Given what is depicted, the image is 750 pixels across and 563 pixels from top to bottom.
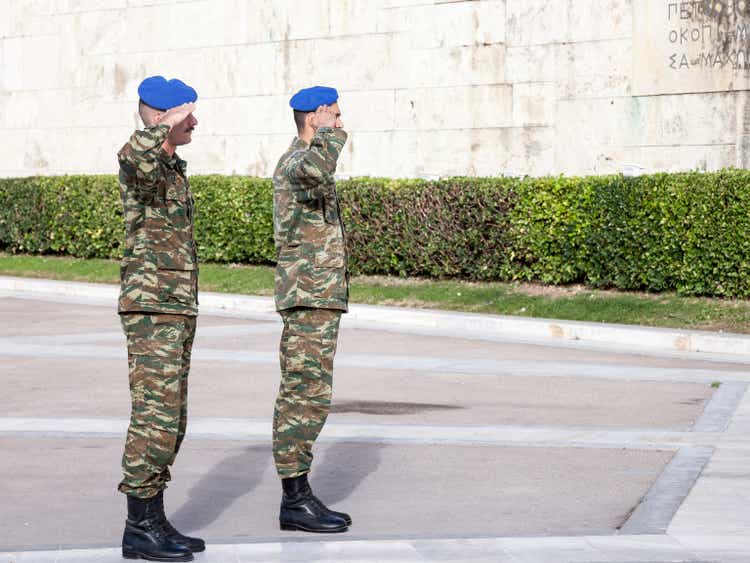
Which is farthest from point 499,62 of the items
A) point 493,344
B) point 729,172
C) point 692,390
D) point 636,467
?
point 636,467

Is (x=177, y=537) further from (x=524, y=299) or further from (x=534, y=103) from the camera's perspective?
(x=534, y=103)

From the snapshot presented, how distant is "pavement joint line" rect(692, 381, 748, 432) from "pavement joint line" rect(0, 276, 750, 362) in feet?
6.45

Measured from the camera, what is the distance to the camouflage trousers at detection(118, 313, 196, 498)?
Result: 6008 mm

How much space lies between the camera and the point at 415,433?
9.34m

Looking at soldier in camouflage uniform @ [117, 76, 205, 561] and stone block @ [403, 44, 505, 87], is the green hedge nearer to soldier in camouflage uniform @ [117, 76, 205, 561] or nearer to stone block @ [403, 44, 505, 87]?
stone block @ [403, 44, 505, 87]

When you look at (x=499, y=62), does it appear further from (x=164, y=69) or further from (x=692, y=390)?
(x=692, y=390)

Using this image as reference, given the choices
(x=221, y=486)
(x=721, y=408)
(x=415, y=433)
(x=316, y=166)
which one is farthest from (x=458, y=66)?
(x=316, y=166)

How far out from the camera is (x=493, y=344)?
47.4 ft

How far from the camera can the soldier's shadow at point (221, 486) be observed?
6965 mm

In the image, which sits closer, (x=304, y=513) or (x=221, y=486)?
(x=304, y=513)

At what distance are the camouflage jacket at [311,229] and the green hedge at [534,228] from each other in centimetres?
954

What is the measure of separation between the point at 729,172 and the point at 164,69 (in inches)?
441

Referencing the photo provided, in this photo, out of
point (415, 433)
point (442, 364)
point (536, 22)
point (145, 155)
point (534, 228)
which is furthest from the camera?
point (536, 22)

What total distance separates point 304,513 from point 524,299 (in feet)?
33.5
